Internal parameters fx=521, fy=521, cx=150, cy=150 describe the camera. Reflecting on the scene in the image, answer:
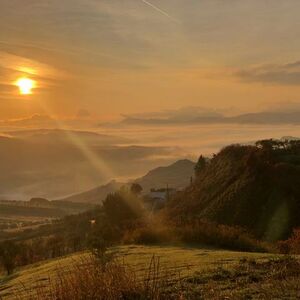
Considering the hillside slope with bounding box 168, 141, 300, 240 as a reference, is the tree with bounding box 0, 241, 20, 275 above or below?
below

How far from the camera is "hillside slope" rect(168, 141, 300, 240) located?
56.5 m

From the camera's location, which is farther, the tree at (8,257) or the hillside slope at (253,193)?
the hillside slope at (253,193)

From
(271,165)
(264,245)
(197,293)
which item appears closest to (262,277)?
(197,293)

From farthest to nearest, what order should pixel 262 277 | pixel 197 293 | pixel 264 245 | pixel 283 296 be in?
pixel 264 245, pixel 262 277, pixel 197 293, pixel 283 296

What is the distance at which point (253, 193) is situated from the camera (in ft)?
206

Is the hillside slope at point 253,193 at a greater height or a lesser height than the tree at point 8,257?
greater

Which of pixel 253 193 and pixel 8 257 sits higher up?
pixel 253 193

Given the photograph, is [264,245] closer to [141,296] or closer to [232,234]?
[232,234]

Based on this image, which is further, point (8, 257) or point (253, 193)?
point (253, 193)

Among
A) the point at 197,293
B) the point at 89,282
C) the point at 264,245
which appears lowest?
the point at 264,245

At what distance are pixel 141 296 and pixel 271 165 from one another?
57.4 metres

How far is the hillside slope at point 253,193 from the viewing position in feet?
185

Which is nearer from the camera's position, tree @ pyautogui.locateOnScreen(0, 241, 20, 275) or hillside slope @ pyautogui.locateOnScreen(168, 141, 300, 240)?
tree @ pyautogui.locateOnScreen(0, 241, 20, 275)

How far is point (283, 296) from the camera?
35.6ft
